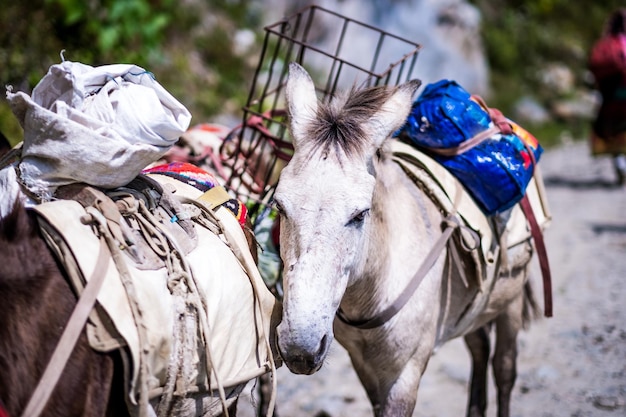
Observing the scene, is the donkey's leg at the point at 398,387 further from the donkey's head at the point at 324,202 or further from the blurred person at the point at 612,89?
the blurred person at the point at 612,89

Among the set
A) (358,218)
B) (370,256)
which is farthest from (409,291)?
(358,218)

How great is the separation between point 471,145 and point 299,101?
0.95m

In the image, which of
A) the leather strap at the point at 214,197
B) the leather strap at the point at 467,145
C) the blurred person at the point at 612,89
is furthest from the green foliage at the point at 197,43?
the blurred person at the point at 612,89

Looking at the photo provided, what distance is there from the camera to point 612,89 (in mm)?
8508

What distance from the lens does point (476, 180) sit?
3.08 m

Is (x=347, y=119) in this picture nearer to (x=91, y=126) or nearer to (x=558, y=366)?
(x=91, y=126)

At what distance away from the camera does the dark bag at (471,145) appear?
301 cm

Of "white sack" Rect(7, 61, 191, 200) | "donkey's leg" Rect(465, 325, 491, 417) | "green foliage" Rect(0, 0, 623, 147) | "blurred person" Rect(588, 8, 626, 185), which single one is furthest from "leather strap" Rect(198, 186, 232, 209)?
"blurred person" Rect(588, 8, 626, 185)

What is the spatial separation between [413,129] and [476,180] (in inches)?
13.7

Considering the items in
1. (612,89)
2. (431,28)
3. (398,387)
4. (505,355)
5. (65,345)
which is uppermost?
(431,28)

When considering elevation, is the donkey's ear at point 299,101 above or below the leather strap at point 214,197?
above

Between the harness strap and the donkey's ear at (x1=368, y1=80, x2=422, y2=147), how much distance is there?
581 mm

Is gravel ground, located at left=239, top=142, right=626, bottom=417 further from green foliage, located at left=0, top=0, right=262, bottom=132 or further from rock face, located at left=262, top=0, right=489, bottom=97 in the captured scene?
rock face, located at left=262, top=0, right=489, bottom=97

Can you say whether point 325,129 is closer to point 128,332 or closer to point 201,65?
point 128,332
